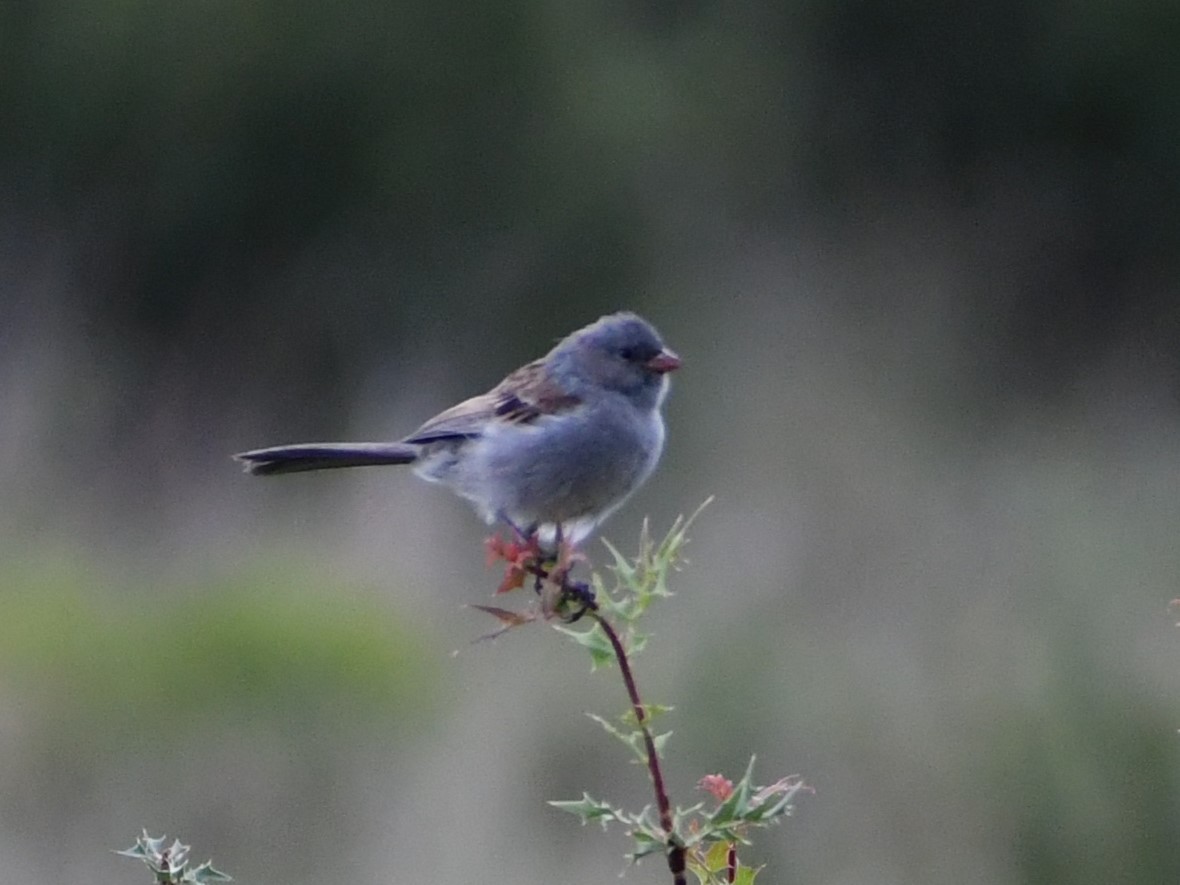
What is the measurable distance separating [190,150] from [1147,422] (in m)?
7.09

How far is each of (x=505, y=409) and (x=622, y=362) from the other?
0.98 feet

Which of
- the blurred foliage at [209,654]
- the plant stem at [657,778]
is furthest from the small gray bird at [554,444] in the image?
the blurred foliage at [209,654]

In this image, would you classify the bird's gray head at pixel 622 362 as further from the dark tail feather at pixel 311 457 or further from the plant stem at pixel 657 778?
the plant stem at pixel 657 778

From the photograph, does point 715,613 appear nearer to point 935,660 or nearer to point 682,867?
point 935,660

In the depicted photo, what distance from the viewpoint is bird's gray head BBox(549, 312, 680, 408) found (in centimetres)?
432

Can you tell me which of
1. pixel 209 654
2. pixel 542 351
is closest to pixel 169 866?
pixel 209 654

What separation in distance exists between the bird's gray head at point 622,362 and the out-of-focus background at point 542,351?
286 centimetres

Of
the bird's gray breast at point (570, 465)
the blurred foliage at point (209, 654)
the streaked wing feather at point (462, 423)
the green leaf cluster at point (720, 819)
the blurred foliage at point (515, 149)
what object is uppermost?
the blurred foliage at point (515, 149)

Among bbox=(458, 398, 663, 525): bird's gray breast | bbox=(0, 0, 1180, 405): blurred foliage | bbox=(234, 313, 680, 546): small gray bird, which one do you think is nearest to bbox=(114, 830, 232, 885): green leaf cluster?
bbox=(234, 313, 680, 546): small gray bird

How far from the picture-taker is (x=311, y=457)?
393 centimetres

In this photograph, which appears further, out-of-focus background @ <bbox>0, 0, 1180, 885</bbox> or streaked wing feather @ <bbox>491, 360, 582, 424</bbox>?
out-of-focus background @ <bbox>0, 0, 1180, 885</bbox>

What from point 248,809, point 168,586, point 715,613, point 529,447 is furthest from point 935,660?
point 529,447

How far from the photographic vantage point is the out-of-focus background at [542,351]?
7289mm

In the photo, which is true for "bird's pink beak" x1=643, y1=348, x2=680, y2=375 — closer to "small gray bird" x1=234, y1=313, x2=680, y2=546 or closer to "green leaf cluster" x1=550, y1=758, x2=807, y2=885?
"small gray bird" x1=234, y1=313, x2=680, y2=546
